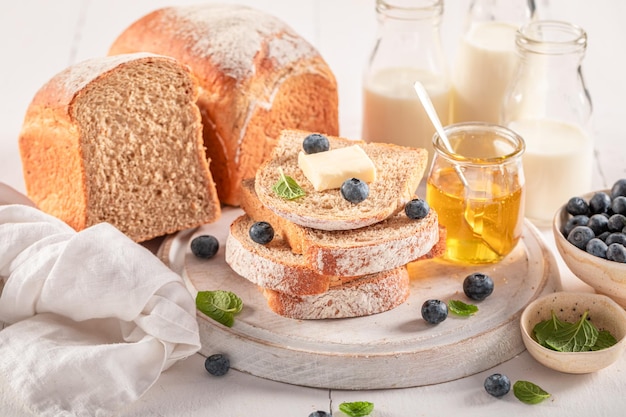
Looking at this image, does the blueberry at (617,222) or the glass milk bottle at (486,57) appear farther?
the glass milk bottle at (486,57)

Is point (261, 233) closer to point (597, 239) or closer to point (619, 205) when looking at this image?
point (597, 239)

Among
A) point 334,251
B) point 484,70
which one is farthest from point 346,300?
point 484,70

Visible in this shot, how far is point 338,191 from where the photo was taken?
3.98m

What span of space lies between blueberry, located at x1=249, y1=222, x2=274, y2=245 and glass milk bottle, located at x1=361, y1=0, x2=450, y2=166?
1290 millimetres

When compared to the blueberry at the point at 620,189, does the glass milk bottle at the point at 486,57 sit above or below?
above

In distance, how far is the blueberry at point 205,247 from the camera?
4.24m

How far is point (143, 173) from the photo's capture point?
444 cm

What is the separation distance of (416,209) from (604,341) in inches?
34.2

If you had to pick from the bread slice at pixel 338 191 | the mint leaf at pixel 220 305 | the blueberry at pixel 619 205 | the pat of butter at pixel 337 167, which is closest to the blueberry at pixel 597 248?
the blueberry at pixel 619 205

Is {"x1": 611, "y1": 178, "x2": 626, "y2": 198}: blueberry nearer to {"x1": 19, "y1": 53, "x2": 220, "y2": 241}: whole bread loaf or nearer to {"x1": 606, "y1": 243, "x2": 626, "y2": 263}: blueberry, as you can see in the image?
{"x1": 606, "y1": 243, "x2": 626, "y2": 263}: blueberry

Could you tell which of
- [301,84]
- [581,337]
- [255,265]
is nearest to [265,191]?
[255,265]

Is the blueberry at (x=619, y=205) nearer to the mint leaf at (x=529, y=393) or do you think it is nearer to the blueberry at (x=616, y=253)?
the blueberry at (x=616, y=253)

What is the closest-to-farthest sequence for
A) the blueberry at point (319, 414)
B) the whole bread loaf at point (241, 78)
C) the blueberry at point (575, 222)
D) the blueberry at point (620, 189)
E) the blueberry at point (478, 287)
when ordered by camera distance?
the blueberry at point (319, 414) < the blueberry at point (478, 287) < the blueberry at point (575, 222) < the blueberry at point (620, 189) < the whole bread loaf at point (241, 78)

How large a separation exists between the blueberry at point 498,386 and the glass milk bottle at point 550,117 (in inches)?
55.1
